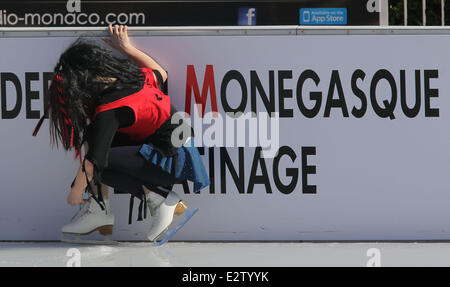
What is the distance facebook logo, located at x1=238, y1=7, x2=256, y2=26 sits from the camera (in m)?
5.83

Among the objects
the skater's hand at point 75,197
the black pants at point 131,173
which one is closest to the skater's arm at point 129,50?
the black pants at point 131,173

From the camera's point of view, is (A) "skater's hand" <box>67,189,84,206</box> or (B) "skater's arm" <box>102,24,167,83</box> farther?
(B) "skater's arm" <box>102,24,167,83</box>

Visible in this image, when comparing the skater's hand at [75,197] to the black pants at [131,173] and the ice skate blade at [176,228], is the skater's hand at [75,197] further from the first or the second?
the ice skate blade at [176,228]

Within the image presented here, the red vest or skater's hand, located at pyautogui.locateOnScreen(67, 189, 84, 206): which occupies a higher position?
the red vest

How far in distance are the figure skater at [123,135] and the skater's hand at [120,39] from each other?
0.08 meters

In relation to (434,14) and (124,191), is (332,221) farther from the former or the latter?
(434,14)

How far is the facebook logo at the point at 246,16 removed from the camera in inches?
229

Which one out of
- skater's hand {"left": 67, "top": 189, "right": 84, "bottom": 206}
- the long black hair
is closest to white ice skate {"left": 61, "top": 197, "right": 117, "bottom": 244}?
skater's hand {"left": 67, "top": 189, "right": 84, "bottom": 206}

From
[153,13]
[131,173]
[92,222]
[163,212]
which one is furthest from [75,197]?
[153,13]

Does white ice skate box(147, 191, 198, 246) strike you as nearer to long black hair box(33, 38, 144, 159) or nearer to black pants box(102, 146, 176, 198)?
black pants box(102, 146, 176, 198)

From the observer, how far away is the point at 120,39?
3.50 metres

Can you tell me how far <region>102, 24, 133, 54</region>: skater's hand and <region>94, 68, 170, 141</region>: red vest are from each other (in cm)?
18
